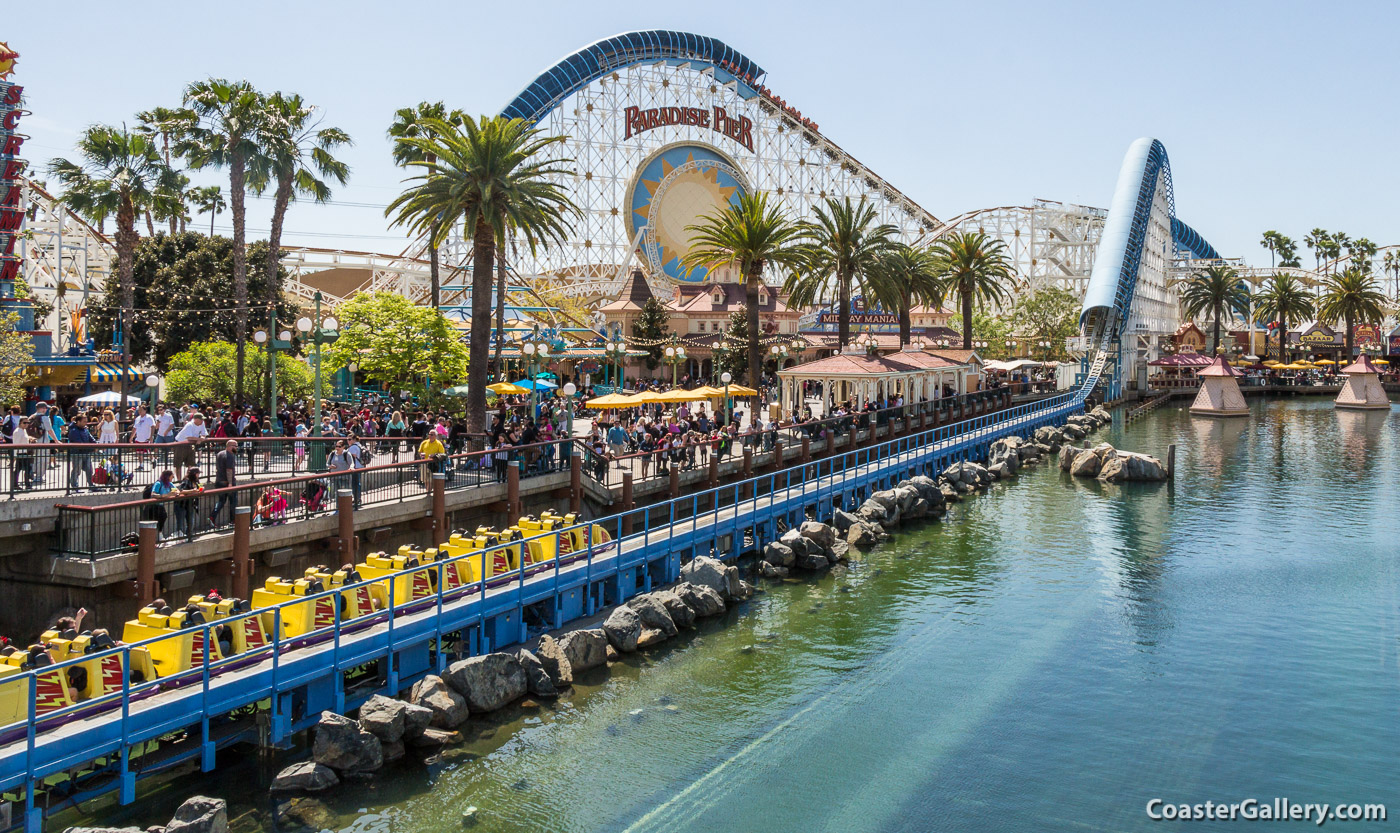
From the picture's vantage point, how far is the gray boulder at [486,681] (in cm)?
1856

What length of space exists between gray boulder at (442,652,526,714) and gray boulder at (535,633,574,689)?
92 centimetres

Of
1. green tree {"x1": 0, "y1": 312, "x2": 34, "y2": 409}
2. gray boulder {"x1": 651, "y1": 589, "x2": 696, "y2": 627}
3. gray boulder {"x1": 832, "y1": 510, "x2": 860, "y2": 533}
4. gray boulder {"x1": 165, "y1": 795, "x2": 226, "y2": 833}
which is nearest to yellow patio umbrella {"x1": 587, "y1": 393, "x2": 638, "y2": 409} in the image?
gray boulder {"x1": 832, "y1": 510, "x2": 860, "y2": 533}

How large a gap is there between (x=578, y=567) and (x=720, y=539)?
7.96m

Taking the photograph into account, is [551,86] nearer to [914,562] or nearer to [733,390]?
[733,390]

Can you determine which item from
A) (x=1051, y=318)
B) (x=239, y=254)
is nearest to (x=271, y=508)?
(x=239, y=254)

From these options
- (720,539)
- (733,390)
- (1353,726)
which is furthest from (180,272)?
(1353,726)

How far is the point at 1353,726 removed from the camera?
62.3ft

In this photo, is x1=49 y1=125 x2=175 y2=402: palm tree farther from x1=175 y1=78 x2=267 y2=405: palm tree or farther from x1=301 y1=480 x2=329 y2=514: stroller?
x1=301 y1=480 x2=329 y2=514: stroller

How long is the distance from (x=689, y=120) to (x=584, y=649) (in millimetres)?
74729

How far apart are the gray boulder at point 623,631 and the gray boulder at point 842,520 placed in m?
13.4

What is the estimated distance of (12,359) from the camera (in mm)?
35375

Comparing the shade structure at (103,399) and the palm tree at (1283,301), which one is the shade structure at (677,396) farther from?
the palm tree at (1283,301)

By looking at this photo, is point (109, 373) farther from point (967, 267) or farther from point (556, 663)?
point (967, 267)

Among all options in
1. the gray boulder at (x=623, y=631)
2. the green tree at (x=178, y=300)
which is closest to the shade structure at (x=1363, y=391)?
the green tree at (x=178, y=300)
